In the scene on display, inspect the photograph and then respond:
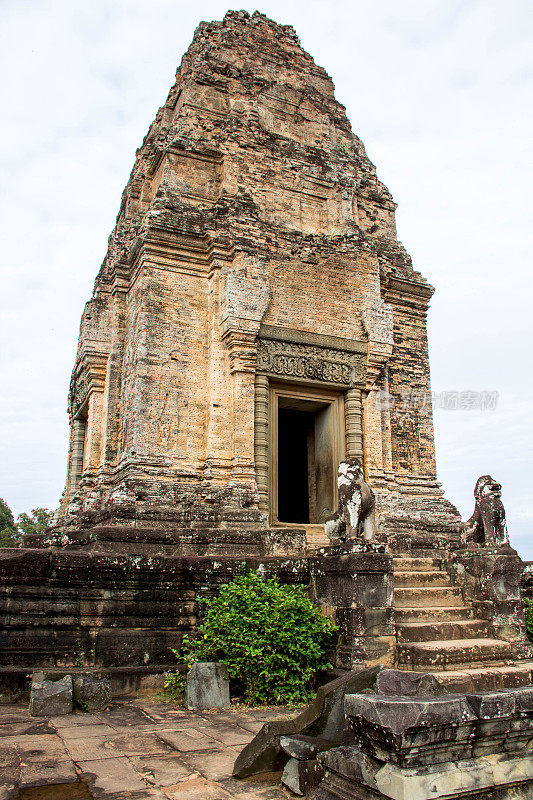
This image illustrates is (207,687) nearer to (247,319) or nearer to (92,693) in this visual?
(92,693)

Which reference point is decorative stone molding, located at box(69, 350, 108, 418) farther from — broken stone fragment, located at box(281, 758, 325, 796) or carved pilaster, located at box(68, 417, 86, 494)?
broken stone fragment, located at box(281, 758, 325, 796)

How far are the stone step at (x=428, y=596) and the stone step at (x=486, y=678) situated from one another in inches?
47.8

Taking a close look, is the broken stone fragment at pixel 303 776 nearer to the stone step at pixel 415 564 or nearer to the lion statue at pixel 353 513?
the lion statue at pixel 353 513

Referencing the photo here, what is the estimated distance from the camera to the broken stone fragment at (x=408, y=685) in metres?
4.02

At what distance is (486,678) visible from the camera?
23.2ft

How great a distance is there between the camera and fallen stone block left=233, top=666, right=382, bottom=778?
4496 millimetres

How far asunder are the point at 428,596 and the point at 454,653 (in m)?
1.31

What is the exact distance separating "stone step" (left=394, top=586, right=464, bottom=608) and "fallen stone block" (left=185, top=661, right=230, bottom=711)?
276 cm

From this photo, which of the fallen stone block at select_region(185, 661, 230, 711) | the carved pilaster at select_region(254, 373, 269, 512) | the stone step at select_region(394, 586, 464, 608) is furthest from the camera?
the carved pilaster at select_region(254, 373, 269, 512)

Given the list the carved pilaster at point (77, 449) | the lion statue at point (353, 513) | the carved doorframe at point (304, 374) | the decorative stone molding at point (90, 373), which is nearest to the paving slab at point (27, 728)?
the lion statue at point (353, 513)

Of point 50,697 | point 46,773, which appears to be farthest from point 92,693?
point 46,773

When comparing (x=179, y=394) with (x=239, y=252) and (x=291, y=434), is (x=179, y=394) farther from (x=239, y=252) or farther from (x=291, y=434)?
(x=291, y=434)

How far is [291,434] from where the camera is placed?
17.1 m

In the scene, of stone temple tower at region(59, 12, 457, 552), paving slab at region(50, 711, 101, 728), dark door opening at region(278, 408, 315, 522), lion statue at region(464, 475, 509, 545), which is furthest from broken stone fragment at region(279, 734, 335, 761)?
dark door opening at region(278, 408, 315, 522)
